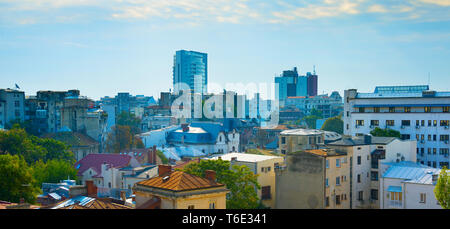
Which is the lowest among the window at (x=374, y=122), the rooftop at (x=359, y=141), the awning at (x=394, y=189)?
the awning at (x=394, y=189)

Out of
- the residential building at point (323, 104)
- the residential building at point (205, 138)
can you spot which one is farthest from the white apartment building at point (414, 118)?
the residential building at point (323, 104)

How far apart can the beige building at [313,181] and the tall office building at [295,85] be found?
496 feet

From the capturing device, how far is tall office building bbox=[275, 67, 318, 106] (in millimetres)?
187750

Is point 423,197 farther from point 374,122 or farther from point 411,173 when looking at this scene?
point 374,122

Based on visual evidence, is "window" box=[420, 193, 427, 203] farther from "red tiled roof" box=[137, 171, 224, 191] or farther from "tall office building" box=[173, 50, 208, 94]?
"tall office building" box=[173, 50, 208, 94]

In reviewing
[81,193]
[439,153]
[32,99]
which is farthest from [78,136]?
[439,153]

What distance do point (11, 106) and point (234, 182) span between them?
5609 cm

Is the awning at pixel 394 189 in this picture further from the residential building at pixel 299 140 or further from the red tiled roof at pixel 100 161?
the red tiled roof at pixel 100 161

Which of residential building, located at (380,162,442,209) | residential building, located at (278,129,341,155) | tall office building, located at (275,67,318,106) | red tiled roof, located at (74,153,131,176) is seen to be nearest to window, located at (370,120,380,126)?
residential building, located at (278,129,341,155)

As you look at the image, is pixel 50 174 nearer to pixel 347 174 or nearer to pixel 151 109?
pixel 347 174

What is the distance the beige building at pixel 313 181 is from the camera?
34.6 meters

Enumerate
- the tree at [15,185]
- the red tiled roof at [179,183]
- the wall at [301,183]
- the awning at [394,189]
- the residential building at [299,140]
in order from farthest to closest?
the residential building at [299,140], the wall at [301,183], the tree at [15,185], the awning at [394,189], the red tiled roof at [179,183]

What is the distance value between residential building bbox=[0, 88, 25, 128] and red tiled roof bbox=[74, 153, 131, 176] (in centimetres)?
2659

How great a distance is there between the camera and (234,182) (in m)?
31.0
